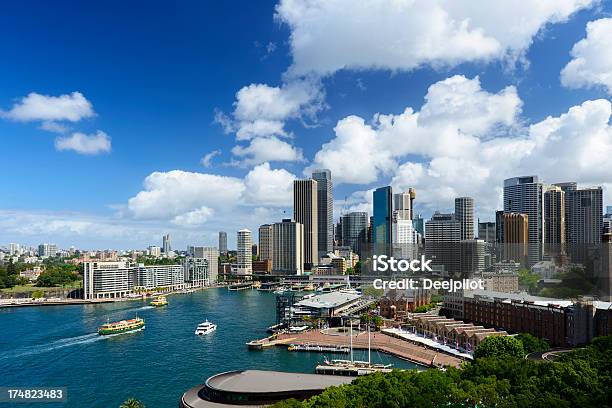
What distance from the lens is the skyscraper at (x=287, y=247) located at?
6944cm

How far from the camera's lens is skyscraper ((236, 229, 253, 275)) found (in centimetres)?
7041

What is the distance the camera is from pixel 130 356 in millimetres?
19297

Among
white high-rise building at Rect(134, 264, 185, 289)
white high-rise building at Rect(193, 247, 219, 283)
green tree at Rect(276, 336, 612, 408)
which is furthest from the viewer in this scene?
white high-rise building at Rect(193, 247, 219, 283)

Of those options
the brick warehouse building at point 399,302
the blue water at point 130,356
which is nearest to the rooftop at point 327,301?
the blue water at point 130,356

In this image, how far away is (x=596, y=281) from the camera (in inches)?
1000

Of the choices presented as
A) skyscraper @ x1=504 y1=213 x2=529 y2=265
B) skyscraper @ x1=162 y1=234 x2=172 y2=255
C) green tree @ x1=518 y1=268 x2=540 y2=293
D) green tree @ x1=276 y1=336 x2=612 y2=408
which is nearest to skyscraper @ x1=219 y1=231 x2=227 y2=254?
skyscraper @ x1=162 y1=234 x2=172 y2=255

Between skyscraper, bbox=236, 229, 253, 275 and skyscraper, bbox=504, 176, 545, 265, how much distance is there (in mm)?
35296

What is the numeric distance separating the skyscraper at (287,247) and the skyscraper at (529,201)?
2797 centimetres

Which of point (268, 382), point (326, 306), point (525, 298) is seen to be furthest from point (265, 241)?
point (268, 382)

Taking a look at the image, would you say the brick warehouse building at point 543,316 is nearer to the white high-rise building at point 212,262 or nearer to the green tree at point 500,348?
the green tree at point 500,348

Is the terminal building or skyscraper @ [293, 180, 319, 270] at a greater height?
skyscraper @ [293, 180, 319, 270]

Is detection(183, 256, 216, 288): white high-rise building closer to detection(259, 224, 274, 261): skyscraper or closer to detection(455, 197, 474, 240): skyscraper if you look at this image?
detection(259, 224, 274, 261): skyscraper

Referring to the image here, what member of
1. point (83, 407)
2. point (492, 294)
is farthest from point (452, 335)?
point (83, 407)

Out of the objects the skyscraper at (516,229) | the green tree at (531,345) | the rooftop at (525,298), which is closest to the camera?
the green tree at (531,345)
